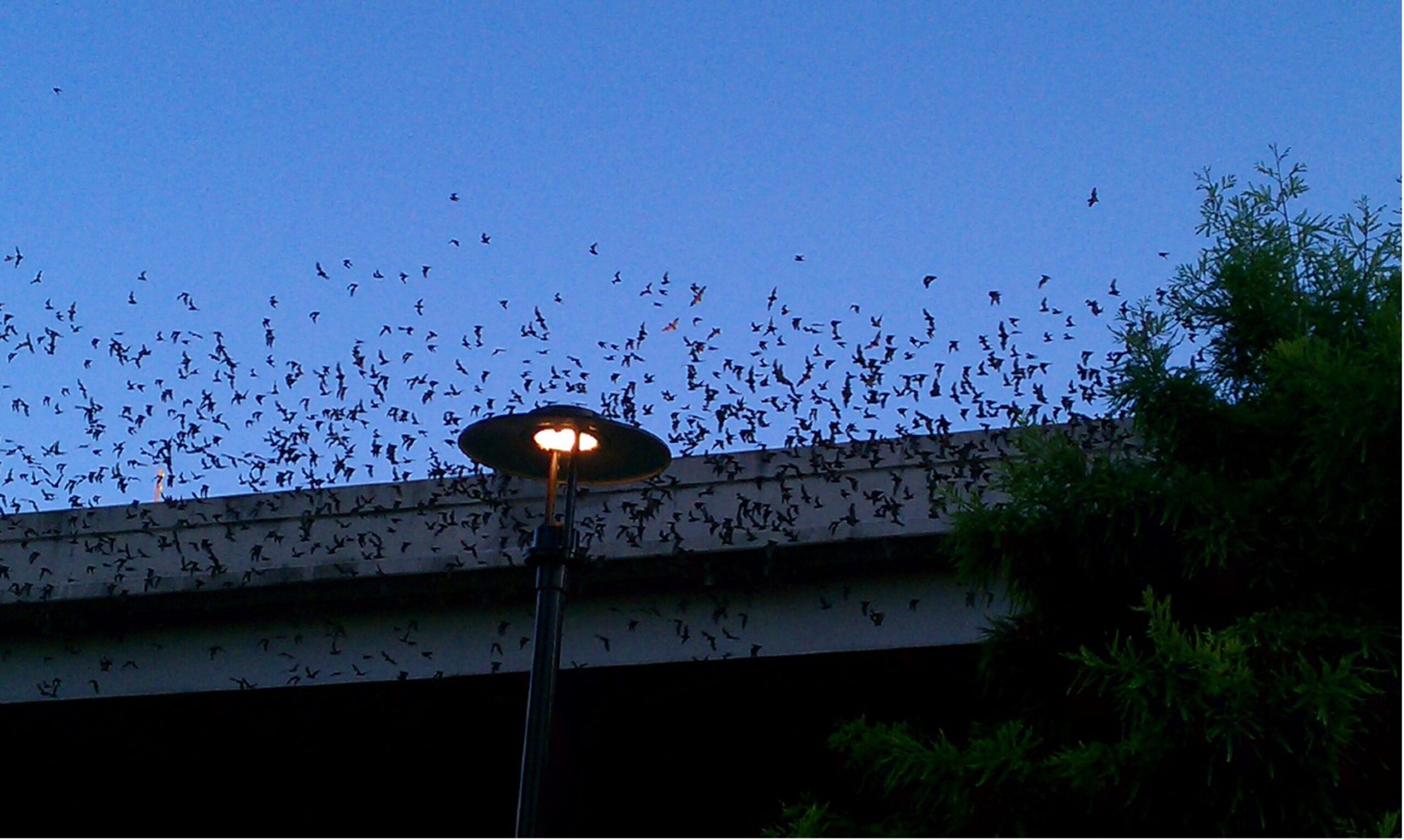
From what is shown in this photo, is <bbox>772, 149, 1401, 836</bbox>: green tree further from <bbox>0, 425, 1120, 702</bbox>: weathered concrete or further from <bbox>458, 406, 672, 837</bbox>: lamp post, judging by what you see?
<bbox>0, 425, 1120, 702</bbox>: weathered concrete

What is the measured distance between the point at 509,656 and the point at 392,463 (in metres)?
2.49

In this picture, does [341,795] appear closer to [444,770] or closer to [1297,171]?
[444,770]

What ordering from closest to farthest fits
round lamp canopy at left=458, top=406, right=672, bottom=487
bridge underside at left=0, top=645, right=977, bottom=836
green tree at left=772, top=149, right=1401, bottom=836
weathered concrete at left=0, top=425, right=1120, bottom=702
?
green tree at left=772, top=149, right=1401, bottom=836
round lamp canopy at left=458, top=406, right=672, bottom=487
weathered concrete at left=0, top=425, right=1120, bottom=702
bridge underside at left=0, top=645, right=977, bottom=836

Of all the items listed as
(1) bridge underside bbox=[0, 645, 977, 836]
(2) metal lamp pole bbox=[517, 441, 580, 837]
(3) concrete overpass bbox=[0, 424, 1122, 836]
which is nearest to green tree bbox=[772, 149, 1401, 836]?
(2) metal lamp pole bbox=[517, 441, 580, 837]

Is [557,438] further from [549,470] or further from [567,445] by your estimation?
[549,470]

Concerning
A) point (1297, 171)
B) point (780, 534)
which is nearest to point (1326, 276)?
point (1297, 171)

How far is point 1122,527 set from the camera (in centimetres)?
905

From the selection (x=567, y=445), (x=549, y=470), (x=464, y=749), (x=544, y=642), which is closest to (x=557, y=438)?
(x=567, y=445)

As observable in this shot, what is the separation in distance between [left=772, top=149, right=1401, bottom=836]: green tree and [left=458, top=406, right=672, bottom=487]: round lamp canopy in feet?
6.52

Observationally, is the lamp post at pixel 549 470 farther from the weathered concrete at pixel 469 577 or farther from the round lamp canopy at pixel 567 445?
the weathered concrete at pixel 469 577

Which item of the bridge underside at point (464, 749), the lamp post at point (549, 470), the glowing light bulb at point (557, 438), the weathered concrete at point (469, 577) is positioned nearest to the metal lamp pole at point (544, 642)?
the lamp post at point (549, 470)

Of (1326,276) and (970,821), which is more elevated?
(1326,276)

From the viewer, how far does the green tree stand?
25.9 feet

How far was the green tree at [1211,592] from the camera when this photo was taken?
311 inches
